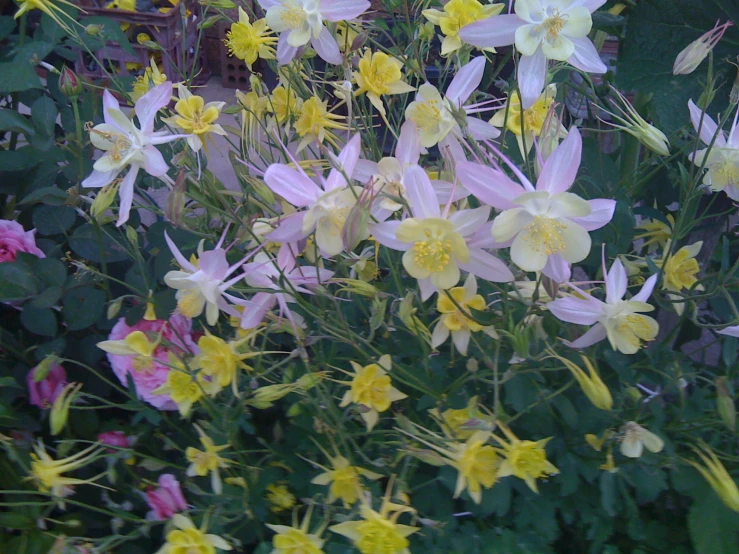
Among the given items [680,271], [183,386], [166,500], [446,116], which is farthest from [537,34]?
[166,500]

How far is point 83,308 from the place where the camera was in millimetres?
839

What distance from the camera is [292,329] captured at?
0.62 meters

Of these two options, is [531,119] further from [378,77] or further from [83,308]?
[83,308]

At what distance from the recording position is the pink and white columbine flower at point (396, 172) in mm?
520

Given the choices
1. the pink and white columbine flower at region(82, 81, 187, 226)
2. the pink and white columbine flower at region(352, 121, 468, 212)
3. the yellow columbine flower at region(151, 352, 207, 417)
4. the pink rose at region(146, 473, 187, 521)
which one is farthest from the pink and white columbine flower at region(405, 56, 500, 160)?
the pink rose at region(146, 473, 187, 521)

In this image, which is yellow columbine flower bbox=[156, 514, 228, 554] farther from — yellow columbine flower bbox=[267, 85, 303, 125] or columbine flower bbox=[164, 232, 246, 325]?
yellow columbine flower bbox=[267, 85, 303, 125]

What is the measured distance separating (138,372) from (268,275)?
25 cm

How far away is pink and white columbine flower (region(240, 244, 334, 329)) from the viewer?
1.94 ft

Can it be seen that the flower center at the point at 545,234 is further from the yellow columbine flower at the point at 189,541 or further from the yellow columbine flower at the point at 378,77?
the yellow columbine flower at the point at 189,541

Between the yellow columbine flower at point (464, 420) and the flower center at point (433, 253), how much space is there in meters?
0.16

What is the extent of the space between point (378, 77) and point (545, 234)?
29 cm

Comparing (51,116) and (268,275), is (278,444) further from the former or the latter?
(51,116)

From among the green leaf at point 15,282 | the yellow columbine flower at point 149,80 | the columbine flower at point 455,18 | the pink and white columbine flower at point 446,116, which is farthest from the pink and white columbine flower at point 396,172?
the green leaf at point 15,282

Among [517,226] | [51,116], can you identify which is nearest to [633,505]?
[517,226]
